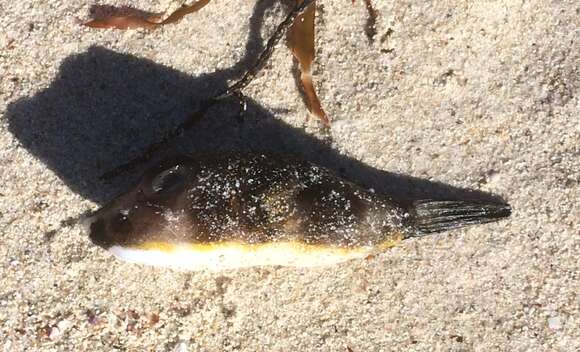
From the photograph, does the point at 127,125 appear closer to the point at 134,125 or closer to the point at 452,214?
the point at 134,125

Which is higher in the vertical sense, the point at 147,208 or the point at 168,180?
the point at 168,180

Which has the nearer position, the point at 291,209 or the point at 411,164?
the point at 291,209

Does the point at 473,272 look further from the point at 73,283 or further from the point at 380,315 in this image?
the point at 73,283

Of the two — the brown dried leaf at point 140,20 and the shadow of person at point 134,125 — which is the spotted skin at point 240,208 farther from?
the brown dried leaf at point 140,20

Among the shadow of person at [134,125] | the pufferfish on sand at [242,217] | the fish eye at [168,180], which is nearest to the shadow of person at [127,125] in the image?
the shadow of person at [134,125]

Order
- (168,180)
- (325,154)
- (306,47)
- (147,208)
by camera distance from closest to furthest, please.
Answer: (147,208), (168,180), (306,47), (325,154)

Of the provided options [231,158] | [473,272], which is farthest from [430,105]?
[231,158]

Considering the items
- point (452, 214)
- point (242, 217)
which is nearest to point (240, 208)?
point (242, 217)
